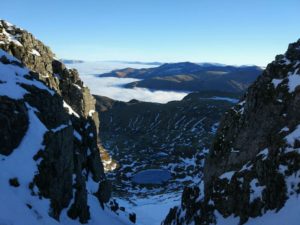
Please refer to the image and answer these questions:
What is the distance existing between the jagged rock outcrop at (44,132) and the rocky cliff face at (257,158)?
17.1 metres

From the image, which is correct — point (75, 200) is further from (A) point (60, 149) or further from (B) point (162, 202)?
(B) point (162, 202)

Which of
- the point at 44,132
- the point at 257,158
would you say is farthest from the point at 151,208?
the point at 44,132

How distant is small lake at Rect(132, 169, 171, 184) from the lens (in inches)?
7019

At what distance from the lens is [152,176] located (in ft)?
614

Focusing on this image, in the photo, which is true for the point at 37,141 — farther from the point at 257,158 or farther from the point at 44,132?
the point at 257,158

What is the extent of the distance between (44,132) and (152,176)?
142 m

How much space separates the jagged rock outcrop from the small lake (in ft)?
334

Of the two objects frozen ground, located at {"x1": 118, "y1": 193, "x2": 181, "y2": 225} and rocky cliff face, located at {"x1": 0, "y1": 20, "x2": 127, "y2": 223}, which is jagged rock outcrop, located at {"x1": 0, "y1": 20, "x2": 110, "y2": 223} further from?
frozen ground, located at {"x1": 118, "y1": 193, "x2": 181, "y2": 225}

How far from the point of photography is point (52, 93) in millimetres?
57500

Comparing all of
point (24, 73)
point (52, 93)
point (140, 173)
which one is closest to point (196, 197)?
point (52, 93)

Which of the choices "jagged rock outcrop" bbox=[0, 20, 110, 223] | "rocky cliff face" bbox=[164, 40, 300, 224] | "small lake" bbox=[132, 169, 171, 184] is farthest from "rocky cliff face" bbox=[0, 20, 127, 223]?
"small lake" bbox=[132, 169, 171, 184]

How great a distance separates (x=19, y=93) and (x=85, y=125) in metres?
27.8

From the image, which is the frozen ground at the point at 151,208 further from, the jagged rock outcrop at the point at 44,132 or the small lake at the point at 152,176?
the small lake at the point at 152,176

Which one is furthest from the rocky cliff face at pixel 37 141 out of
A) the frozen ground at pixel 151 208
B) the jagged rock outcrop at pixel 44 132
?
the frozen ground at pixel 151 208
